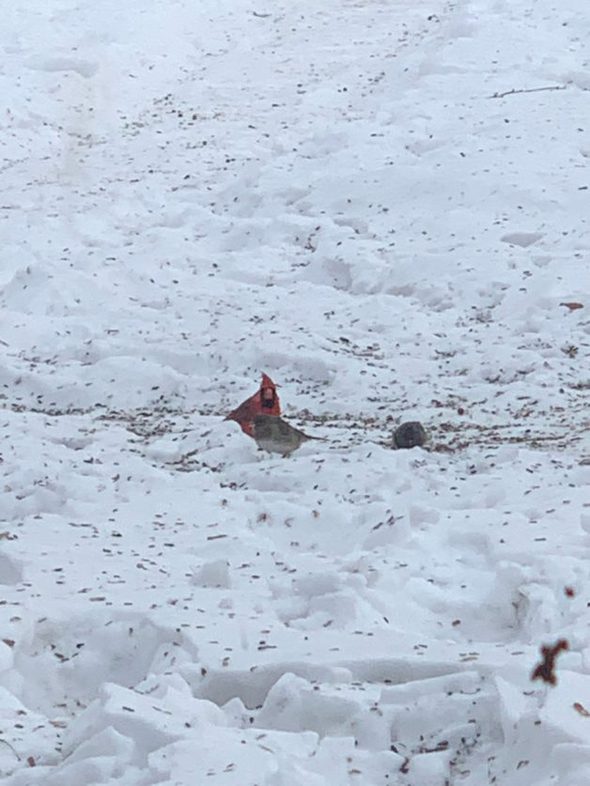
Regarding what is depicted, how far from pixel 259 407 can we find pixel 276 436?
1.13ft

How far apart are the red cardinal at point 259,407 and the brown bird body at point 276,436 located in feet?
0.51

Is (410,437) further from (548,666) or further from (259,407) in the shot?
(548,666)

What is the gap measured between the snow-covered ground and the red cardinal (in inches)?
5.8

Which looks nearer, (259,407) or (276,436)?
(276,436)

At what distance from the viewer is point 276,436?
5.99 metres

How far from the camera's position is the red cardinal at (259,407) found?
6270 millimetres

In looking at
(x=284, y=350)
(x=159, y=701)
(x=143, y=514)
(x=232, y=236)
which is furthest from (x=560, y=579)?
(x=232, y=236)

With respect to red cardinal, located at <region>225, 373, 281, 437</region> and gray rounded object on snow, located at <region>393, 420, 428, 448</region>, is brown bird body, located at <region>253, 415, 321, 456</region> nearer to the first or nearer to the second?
red cardinal, located at <region>225, 373, 281, 437</region>

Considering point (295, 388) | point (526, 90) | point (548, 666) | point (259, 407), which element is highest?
point (548, 666)

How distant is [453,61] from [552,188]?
10.7 feet

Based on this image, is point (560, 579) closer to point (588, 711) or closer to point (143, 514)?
point (588, 711)

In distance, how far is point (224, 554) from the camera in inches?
191

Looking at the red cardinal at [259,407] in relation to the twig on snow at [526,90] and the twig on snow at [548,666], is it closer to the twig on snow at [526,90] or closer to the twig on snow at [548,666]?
the twig on snow at [548,666]

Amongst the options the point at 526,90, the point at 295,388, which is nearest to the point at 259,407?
the point at 295,388
